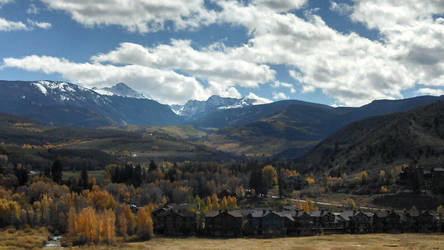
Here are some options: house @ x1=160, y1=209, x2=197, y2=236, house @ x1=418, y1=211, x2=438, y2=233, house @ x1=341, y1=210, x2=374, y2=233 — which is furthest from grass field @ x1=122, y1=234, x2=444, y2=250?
house @ x1=418, y1=211, x2=438, y2=233

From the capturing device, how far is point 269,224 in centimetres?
12194

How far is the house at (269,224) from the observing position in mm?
120438

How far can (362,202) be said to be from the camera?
184125 millimetres

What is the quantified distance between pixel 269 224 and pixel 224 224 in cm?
1387

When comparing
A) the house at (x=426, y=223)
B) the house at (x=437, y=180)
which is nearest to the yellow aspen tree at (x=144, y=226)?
the house at (x=426, y=223)

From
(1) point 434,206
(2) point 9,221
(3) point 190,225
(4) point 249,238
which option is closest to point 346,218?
(4) point 249,238

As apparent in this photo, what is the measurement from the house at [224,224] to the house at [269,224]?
4106 millimetres

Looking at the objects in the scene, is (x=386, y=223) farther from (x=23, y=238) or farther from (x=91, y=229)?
(x=23, y=238)

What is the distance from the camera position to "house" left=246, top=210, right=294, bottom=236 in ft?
395

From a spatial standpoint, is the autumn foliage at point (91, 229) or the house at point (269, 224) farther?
the house at point (269, 224)

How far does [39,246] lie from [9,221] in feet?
113

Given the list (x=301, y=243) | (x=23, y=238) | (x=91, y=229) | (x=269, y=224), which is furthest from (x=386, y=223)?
(x=23, y=238)

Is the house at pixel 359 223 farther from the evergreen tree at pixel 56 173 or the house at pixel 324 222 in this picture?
the evergreen tree at pixel 56 173

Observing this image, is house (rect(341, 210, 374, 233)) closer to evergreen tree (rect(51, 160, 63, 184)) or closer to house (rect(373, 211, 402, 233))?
house (rect(373, 211, 402, 233))
